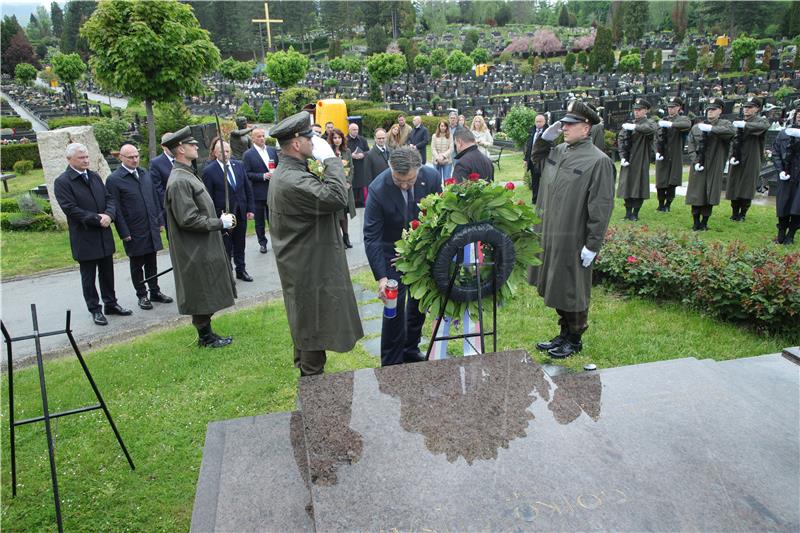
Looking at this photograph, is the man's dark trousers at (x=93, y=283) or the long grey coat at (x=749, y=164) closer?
the man's dark trousers at (x=93, y=283)

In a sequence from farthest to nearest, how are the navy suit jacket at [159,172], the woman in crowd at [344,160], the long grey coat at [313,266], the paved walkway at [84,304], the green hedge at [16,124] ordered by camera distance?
the green hedge at [16,124] → the woman in crowd at [344,160] → the navy suit jacket at [159,172] → the paved walkway at [84,304] → the long grey coat at [313,266]

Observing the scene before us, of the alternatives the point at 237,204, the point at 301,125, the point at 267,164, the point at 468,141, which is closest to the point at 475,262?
the point at 301,125

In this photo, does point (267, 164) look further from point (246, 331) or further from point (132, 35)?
point (132, 35)

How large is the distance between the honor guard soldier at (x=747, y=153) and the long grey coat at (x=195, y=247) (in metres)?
9.22

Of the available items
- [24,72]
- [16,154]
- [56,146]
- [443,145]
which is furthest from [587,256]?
[24,72]

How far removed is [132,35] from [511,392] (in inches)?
547

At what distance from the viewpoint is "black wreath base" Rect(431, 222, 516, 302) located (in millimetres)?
4543

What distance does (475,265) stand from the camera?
4.82 m

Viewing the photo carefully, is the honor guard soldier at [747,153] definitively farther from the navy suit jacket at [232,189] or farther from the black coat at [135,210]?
the black coat at [135,210]

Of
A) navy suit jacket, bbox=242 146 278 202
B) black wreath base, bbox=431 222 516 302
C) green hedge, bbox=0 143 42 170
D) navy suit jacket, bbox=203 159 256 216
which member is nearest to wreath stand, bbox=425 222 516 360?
black wreath base, bbox=431 222 516 302

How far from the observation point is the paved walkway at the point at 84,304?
716 centimetres

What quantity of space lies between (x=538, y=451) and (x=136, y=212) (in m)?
6.24

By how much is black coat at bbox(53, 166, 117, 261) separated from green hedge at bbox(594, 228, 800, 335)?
243 inches

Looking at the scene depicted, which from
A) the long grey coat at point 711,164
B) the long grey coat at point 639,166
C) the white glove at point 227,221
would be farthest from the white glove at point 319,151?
the long grey coat at point 639,166
